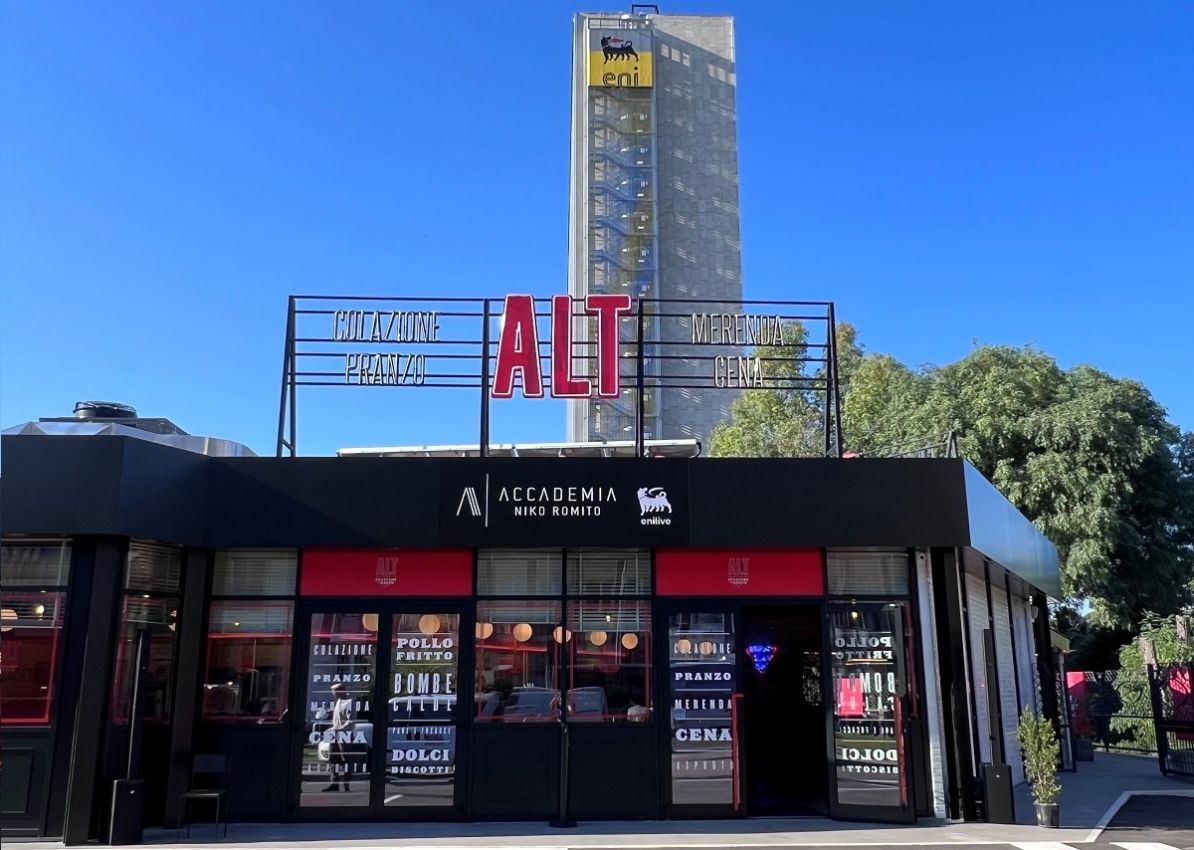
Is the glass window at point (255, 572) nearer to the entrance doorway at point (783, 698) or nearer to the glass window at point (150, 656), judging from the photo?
the glass window at point (150, 656)

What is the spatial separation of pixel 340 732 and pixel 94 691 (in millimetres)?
2485

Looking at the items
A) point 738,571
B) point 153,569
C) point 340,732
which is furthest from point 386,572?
point 738,571

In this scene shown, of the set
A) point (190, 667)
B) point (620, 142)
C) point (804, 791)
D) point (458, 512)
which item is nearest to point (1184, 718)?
point (804, 791)

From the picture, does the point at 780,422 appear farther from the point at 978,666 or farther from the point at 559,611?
the point at 559,611

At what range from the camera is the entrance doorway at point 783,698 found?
539 inches

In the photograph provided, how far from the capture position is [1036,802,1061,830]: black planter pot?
1009cm

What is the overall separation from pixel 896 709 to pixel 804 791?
9.35 feet

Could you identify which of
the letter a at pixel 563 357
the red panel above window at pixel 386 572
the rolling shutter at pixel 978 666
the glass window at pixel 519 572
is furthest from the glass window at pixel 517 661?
the rolling shutter at pixel 978 666

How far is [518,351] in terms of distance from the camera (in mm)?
11711

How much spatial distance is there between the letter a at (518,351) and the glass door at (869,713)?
441cm

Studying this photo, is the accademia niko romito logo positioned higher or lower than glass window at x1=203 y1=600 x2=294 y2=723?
higher

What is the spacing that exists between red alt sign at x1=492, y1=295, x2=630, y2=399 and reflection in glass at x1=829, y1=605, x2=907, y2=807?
3.90 meters

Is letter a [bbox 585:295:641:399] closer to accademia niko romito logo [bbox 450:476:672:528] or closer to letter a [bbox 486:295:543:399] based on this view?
letter a [bbox 486:295:543:399]

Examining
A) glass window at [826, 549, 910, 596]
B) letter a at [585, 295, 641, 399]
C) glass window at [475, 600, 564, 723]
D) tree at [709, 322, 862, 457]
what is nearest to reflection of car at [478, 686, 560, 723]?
glass window at [475, 600, 564, 723]
